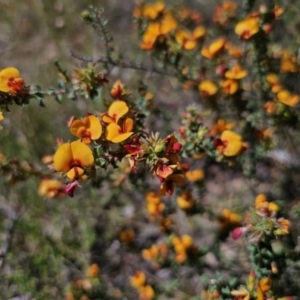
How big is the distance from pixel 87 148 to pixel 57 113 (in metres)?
2.05

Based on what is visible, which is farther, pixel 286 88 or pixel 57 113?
pixel 57 113

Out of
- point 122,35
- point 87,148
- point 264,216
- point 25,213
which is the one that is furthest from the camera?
point 122,35

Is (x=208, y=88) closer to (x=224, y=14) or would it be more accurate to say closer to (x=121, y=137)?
(x=224, y=14)

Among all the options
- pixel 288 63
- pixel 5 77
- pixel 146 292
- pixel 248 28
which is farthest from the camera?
pixel 288 63

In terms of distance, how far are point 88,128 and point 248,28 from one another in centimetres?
113

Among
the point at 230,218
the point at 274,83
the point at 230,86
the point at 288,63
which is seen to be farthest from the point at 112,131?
the point at 288,63

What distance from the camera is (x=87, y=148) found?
1631 millimetres

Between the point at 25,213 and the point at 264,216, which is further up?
the point at 25,213

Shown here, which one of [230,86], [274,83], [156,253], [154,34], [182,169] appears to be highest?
[154,34]

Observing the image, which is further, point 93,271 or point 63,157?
point 93,271

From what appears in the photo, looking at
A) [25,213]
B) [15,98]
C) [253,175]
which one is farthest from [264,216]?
[25,213]

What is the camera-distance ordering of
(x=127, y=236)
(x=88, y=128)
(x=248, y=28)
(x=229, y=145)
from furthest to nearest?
(x=127, y=236)
(x=248, y=28)
(x=229, y=145)
(x=88, y=128)

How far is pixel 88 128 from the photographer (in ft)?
5.74

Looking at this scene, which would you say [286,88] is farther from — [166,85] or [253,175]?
[166,85]
